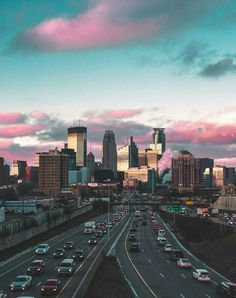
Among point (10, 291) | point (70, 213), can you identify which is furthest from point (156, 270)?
point (70, 213)

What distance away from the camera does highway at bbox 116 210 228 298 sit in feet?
152

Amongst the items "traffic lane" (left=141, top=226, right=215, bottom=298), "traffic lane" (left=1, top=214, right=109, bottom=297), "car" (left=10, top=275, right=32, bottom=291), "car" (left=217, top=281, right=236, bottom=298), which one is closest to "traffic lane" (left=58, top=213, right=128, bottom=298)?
"traffic lane" (left=1, top=214, right=109, bottom=297)

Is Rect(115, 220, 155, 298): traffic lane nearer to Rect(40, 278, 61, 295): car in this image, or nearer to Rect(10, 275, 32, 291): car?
Rect(40, 278, 61, 295): car

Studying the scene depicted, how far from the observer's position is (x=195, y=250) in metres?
88.6

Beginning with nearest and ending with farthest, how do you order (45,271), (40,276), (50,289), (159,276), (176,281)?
(50,289), (176,281), (40,276), (159,276), (45,271)

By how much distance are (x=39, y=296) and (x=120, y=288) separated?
7.15m

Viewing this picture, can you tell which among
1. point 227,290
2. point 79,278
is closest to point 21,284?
point 79,278

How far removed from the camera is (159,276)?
5700 cm

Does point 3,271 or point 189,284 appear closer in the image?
point 189,284

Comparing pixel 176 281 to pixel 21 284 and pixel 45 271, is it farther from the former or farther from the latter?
pixel 21 284

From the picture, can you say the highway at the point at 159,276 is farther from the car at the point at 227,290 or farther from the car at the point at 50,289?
the car at the point at 50,289

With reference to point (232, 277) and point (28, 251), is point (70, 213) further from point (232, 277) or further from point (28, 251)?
point (232, 277)

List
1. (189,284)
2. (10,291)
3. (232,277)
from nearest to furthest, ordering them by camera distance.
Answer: (10,291)
(189,284)
(232,277)

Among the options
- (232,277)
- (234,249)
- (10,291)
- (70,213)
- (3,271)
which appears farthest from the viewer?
(70,213)
